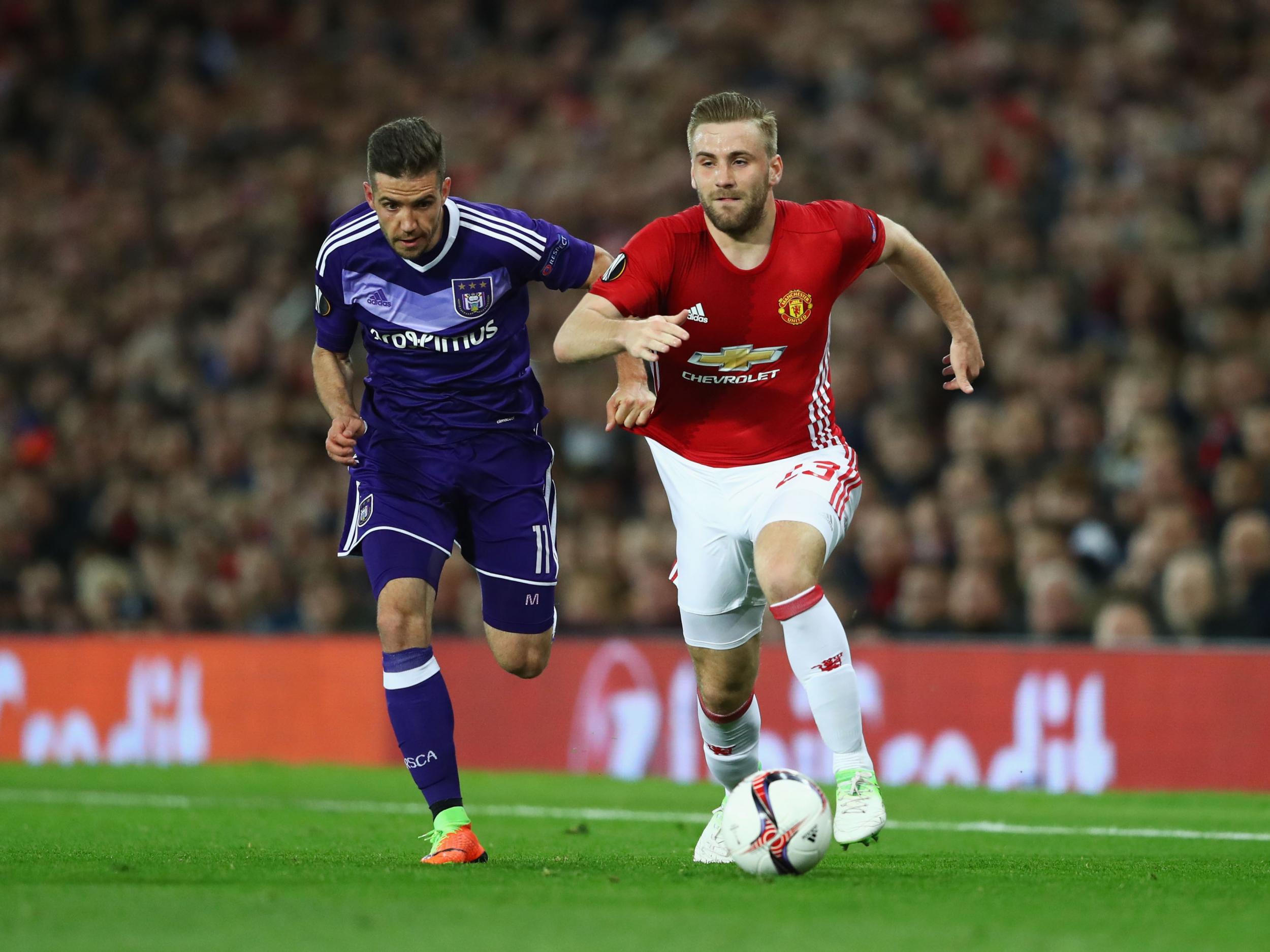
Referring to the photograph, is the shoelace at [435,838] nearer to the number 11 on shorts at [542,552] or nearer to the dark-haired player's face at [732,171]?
the number 11 on shorts at [542,552]

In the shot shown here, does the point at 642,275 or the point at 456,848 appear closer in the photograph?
the point at 456,848

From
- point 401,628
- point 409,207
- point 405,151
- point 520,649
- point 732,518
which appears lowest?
point 520,649

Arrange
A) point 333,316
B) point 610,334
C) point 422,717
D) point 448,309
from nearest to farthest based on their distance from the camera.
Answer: point 610,334, point 422,717, point 448,309, point 333,316

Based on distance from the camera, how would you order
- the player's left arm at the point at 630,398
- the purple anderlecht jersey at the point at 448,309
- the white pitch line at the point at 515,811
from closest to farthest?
the player's left arm at the point at 630,398, the purple anderlecht jersey at the point at 448,309, the white pitch line at the point at 515,811

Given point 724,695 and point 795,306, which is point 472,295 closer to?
point 795,306

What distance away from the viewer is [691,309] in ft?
21.7

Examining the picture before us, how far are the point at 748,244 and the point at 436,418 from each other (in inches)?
51.6

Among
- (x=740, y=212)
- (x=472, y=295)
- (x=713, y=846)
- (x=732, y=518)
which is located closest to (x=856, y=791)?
(x=713, y=846)

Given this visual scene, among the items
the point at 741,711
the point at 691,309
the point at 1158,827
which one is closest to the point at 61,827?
the point at 741,711

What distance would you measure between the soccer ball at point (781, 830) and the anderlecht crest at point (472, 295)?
2.10m

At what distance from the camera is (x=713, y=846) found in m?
6.68

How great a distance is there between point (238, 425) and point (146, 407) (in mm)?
1231

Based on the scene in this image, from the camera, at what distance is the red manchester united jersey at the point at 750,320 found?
6.60 m

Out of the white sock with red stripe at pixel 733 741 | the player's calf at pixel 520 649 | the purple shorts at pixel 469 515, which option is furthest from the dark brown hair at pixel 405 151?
the white sock with red stripe at pixel 733 741
